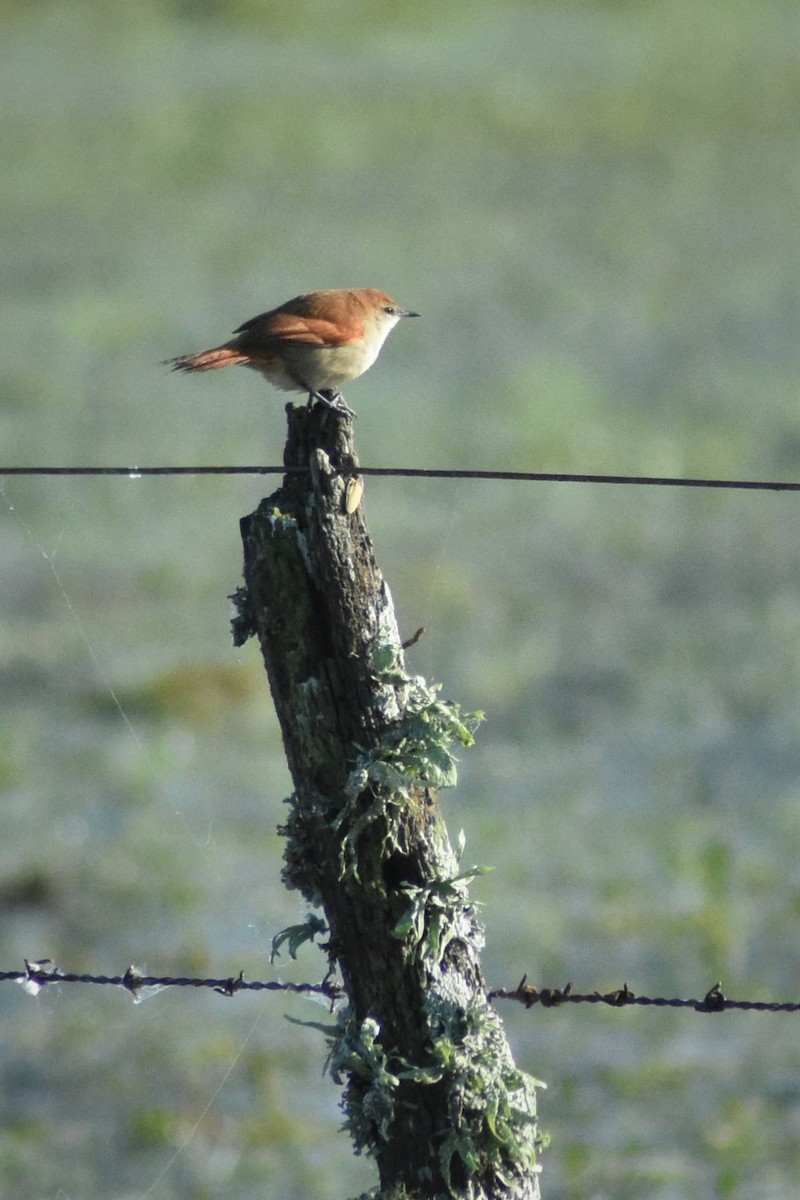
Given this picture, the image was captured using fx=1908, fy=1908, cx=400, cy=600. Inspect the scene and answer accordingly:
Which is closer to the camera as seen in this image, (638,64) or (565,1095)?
(565,1095)

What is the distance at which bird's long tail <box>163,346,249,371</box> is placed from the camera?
14.5 feet

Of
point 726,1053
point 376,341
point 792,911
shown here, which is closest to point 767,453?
point 792,911

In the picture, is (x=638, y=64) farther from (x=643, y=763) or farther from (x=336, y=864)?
(x=336, y=864)

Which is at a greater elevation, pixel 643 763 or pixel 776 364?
pixel 776 364

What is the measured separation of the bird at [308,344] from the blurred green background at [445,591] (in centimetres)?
353

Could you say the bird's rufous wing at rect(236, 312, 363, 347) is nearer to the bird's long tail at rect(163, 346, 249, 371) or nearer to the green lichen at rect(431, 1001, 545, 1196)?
the bird's long tail at rect(163, 346, 249, 371)

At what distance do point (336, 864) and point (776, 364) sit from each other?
16.8 meters

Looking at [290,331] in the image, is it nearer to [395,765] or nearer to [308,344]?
[308,344]

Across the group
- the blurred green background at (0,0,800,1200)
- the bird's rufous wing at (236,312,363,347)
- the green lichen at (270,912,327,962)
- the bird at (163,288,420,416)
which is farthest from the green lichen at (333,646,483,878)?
the blurred green background at (0,0,800,1200)

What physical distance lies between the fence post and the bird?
1.21 metres

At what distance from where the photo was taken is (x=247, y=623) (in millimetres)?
3568

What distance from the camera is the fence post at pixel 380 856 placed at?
11.2 feet

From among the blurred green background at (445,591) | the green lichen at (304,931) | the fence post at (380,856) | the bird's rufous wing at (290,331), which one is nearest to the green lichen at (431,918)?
the fence post at (380,856)

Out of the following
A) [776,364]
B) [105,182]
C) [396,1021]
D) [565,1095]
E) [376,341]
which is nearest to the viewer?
[396,1021]
